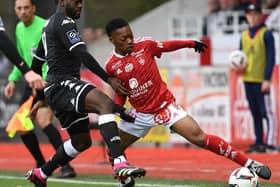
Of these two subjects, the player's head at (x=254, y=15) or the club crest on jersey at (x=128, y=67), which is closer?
the club crest on jersey at (x=128, y=67)

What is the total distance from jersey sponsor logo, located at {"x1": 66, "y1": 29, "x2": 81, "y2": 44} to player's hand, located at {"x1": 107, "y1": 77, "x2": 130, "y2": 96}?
0.58m

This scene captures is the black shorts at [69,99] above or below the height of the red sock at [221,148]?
above

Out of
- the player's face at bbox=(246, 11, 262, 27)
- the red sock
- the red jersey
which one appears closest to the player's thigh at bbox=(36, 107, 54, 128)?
the red jersey

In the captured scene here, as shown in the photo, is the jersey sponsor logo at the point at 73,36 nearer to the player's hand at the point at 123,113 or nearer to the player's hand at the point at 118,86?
the player's hand at the point at 118,86

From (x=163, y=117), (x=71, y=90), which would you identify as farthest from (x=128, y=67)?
(x=71, y=90)

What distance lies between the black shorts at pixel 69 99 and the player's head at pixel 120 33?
0.65 metres

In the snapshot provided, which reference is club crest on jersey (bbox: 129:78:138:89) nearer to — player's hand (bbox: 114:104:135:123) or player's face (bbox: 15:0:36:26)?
player's hand (bbox: 114:104:135:123)

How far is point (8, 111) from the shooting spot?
1956cm

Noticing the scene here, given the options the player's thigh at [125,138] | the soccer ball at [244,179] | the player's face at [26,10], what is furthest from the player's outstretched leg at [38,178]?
the player's face at [26,10]

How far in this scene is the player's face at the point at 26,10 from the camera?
12.6 m

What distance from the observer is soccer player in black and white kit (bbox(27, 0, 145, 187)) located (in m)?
8.84

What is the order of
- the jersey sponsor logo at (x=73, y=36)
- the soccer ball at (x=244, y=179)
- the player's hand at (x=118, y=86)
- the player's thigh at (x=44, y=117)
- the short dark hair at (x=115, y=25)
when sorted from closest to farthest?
the jersey sponsor logo at (x=73, y=36) → the soccer ball at (x=244, y=179) → the player's hand at (x=118, y=86) → the short dark hair at (x=115, y=25) → the player's thigh at (x=44, y=117)

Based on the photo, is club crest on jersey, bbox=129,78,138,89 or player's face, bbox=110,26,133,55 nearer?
player's face, bbox=110,26,133,55

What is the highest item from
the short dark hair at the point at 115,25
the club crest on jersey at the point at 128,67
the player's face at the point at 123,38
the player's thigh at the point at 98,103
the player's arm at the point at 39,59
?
the short dark hair at the point at 115,25
